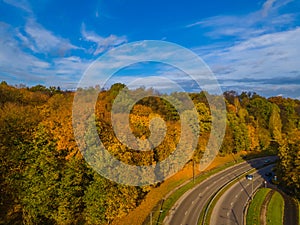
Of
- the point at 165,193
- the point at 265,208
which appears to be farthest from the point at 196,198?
the point at 265,208

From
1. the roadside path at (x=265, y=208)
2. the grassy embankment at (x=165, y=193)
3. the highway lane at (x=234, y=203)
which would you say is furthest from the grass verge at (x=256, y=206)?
the grassy embankment at (x=165, y=193)

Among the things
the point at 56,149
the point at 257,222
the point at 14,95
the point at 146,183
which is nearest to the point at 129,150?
the point at 146,183

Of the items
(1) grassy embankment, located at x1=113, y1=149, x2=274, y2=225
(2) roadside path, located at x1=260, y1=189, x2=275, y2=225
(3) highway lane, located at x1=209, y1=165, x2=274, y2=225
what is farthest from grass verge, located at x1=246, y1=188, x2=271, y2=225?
(1) grassy embankment, located at x1=113, y1=149, x2=274, y2=225

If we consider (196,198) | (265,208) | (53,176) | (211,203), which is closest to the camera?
(53,176)

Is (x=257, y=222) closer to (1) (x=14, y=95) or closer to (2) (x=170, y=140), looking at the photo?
(2) (x=170, y=140)

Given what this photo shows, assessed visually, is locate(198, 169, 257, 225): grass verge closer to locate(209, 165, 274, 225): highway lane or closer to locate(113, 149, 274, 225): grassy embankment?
locate(209, 165, 274, 225): highway lane

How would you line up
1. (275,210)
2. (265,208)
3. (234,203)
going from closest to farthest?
(275,210) < (265,208) < (234,203)

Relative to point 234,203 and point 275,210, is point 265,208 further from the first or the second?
point 234,203
